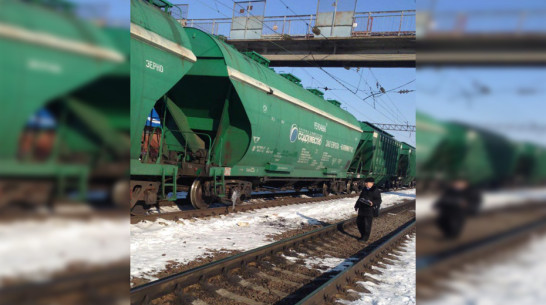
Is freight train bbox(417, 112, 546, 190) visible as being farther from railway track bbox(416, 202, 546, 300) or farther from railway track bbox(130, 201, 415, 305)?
railway track bbox(130, 201, 415, 305)

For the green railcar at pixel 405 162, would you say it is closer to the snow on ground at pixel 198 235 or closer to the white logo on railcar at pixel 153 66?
the snow on ground at pixel 198 235

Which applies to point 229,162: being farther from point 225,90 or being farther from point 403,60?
point 403,60

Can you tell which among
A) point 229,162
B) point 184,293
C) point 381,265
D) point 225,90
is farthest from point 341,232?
point 184,293

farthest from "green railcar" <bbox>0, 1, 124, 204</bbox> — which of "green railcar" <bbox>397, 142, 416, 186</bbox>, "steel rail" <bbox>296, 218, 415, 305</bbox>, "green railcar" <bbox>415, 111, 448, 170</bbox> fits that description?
"green railcar" <bbox>397, 142, 416, 186</bbox>

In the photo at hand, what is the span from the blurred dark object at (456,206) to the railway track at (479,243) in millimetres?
18

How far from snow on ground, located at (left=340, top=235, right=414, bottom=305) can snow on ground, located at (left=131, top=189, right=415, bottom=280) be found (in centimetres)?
233

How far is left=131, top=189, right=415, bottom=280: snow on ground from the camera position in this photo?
5.65 m

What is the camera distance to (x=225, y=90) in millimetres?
9523

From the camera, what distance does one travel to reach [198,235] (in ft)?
24.3

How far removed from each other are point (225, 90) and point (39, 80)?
9.00 metres

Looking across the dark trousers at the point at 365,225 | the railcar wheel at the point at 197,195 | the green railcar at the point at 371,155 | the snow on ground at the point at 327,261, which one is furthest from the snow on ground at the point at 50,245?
the green railcar at the point at 371,155

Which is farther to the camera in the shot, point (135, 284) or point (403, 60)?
point (403, 60)

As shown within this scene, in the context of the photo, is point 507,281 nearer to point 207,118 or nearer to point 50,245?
point 50,245

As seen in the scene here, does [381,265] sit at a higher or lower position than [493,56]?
lower
